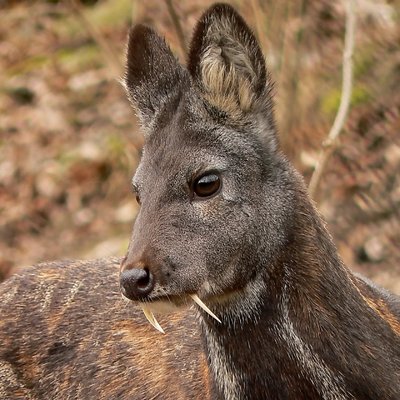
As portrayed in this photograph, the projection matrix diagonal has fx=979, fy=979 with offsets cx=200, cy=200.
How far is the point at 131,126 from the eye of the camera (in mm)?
13867

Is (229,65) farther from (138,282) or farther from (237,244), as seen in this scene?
(138,282)

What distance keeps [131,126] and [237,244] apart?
8.87m

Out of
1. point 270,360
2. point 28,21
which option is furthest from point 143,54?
point 28,21

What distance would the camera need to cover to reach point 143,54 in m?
5.84

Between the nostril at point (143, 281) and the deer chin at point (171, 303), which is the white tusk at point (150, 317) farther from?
the nostril at point (143, 281)

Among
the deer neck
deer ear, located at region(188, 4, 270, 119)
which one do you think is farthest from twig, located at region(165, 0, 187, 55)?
the deer neck

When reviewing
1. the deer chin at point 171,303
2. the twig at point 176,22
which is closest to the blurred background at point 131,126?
the twig at point 176,22

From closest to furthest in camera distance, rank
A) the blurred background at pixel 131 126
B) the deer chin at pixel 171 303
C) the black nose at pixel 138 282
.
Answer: the black nose at pixel 138 282
the deer chin at pixel 171 303
the blurred background at pixel 131 126

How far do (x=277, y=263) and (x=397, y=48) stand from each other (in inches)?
294

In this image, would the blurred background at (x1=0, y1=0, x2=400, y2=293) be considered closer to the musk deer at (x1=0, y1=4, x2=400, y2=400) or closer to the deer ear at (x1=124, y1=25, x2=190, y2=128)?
the deer ear at (x1=124, y1=25, x2=190, y2=128)

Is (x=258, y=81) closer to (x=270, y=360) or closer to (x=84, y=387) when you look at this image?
(x=270, y=360)

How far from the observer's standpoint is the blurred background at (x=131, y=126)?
402 inches

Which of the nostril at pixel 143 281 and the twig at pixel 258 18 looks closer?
the nostril at pixel 143 281

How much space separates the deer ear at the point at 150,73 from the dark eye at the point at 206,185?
0.65 metres
